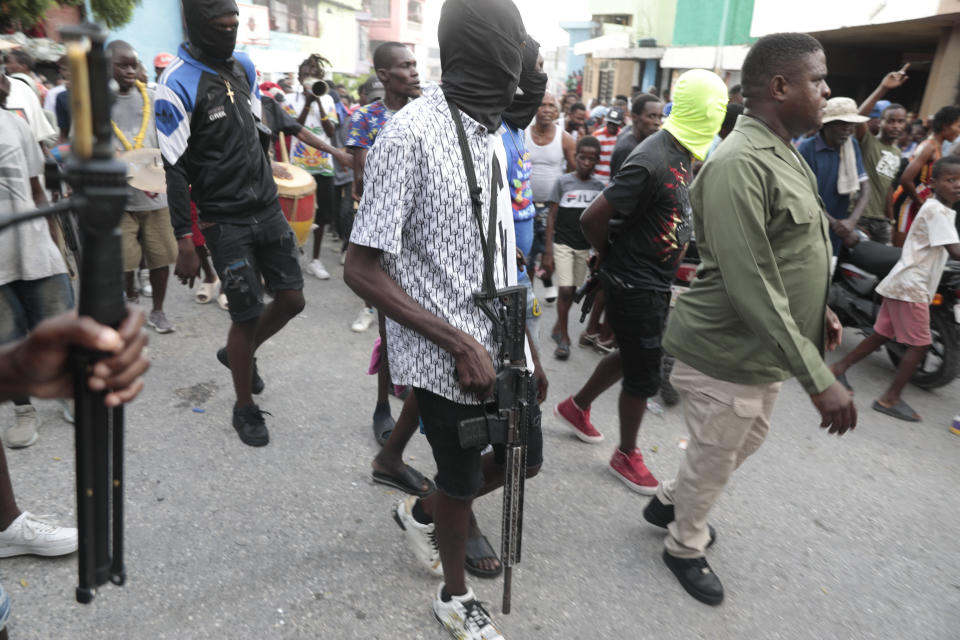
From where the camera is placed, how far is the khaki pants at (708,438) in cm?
249

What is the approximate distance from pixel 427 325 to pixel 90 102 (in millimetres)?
1032

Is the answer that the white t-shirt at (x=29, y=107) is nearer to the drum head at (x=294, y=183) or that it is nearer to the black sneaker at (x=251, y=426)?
the drum head at (x=294, y=183)

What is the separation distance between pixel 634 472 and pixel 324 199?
15.7ft

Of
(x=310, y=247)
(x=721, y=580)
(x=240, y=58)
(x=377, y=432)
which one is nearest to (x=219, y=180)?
(x=240, y=58)

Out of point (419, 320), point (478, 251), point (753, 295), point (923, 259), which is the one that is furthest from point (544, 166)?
point (419, 320)

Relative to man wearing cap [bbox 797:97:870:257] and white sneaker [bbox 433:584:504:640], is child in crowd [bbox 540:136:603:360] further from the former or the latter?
white sneaker [bbox 433:584:504:640]

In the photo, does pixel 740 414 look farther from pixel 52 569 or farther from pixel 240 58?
pixel 240 58

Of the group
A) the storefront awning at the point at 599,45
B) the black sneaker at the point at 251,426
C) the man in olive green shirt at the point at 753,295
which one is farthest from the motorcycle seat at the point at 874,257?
the storefront awning at the point at 599,45

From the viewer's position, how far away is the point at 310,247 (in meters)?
8.28

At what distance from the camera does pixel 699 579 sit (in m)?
2.65

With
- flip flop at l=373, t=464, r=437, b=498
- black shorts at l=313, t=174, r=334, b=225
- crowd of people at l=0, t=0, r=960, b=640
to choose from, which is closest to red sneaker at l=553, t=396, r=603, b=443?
crowd of people at l=0, t=0, r=960, b=640

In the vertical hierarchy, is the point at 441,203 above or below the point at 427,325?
above

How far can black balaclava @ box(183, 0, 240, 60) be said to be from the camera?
3.15 m

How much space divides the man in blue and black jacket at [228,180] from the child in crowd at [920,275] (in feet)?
12.6
